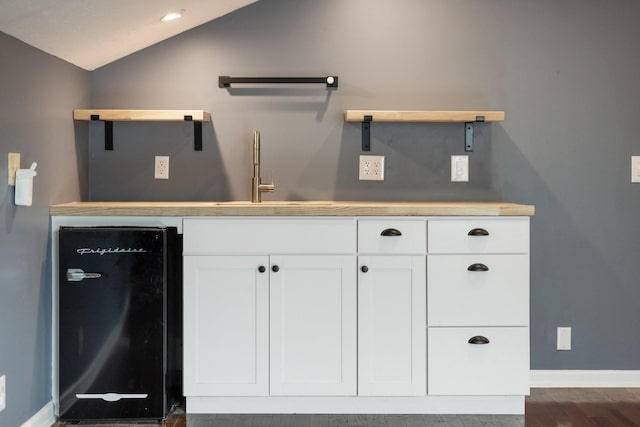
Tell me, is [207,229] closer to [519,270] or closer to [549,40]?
[519,270]

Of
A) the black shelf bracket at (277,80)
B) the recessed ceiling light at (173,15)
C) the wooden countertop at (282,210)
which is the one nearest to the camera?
the wooden countertop at (282,210)

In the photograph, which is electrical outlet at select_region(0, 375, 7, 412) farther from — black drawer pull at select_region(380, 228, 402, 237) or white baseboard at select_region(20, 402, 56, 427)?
black drawer pull at select_region(380, 228, 402, 237)

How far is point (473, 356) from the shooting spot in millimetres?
2760

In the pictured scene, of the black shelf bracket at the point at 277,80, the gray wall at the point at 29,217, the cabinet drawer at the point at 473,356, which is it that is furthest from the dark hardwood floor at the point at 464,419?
the black shelf bracket at the point at 277,80

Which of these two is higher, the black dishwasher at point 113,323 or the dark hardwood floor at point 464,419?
the black dishwasher at point 113,323

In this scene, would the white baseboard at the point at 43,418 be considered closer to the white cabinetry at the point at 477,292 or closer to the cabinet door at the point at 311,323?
the cabinet door at the point at 311,323

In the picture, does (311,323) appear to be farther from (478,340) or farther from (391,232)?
(478,340)

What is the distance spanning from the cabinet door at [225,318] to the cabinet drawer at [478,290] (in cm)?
72

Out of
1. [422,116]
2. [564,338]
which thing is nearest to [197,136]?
[422,116]

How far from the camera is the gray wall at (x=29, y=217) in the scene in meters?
2.38

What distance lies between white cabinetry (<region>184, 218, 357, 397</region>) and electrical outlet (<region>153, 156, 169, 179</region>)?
0.62m

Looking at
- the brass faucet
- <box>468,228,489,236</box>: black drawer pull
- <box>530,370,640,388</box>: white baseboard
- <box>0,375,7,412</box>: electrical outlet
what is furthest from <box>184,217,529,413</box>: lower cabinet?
<box>0,375,7,412</box>: electrical outlet

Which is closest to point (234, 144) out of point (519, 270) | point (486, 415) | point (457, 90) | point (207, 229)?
point (207, 229)

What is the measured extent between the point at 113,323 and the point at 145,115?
40.0 inches
